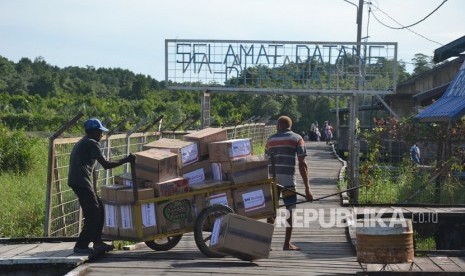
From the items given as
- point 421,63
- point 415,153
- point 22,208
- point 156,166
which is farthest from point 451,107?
point 421,63

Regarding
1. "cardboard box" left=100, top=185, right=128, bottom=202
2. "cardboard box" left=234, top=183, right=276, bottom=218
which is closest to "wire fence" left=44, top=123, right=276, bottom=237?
"cardboard box" left=100, top=185, right=128, bottom=202

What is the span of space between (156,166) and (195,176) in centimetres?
74

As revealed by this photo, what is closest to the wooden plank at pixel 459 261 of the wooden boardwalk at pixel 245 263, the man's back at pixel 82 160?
the wooden boardwalk at pixel 245 263

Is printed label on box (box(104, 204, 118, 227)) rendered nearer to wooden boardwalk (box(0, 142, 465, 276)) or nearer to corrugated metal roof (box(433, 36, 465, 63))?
wooden boardwalk (box(0, 142, 465, 276))

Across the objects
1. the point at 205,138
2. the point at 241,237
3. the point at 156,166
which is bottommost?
the point at 241,237

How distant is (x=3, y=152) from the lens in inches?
1014

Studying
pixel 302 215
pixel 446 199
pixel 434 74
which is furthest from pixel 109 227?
pixel 434 74

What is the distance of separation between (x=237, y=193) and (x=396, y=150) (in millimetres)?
→ 11311

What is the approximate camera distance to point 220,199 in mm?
12625

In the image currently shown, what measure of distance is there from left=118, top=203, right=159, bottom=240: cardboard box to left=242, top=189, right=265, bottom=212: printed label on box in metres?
1.37

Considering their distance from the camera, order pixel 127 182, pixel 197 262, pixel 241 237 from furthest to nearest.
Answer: pixel 127 182, pixel 197 262, pixel 241 237

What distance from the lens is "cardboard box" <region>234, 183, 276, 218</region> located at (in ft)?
41.9

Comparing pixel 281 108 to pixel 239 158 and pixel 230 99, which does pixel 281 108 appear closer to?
pixel 230 99

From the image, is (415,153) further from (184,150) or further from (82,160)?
(82,160)
